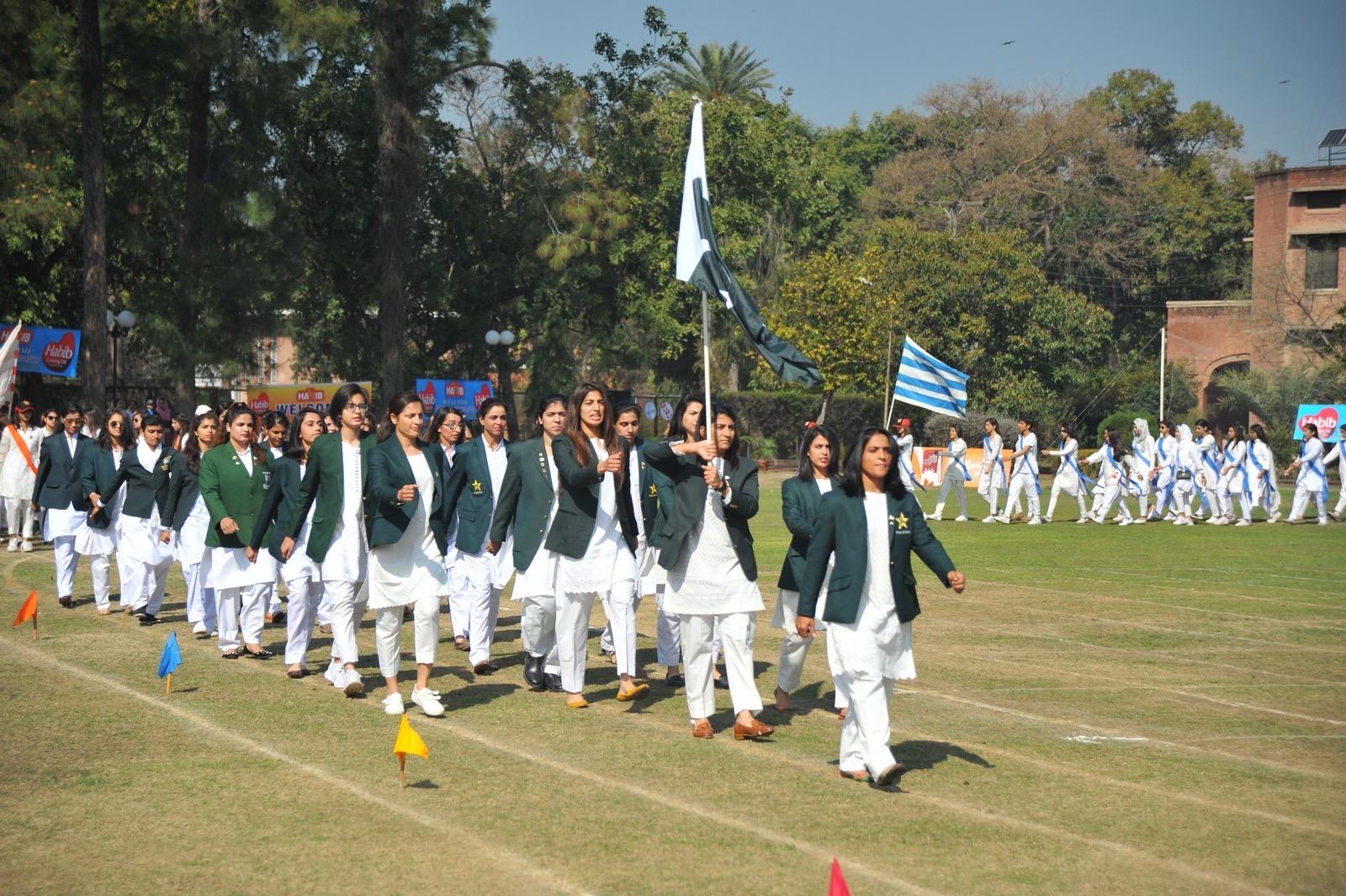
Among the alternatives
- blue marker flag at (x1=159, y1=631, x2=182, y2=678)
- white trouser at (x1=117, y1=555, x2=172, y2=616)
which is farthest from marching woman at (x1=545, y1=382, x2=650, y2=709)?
white trouser at (x1=117, y1=555, x2=172, y2=616)

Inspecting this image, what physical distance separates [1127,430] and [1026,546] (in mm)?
27850

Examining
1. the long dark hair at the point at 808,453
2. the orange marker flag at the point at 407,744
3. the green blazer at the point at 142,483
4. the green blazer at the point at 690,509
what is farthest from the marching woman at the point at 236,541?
the orange marker flag at the point at 407,744

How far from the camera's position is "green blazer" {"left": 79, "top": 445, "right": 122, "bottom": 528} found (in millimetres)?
14078

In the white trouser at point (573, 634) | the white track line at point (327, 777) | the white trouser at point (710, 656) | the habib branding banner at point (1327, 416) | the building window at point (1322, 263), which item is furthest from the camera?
the building window at point (1322, 263)

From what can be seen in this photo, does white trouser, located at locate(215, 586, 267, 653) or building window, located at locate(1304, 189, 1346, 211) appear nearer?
white trouser, located at locate(215, 586, 267, 653)

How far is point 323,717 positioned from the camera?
8.91 meters

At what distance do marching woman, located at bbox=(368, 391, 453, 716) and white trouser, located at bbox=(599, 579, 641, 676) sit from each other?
1.09 meters

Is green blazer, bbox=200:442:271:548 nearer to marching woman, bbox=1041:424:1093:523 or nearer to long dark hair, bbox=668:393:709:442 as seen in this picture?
long dark hair, bbox=668:393:709:442

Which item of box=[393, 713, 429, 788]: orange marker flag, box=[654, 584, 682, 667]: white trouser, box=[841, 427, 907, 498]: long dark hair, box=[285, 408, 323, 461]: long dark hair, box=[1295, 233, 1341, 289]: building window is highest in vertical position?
box=[1295, 233, 1341, 289]: building window

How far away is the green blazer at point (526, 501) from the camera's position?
955 cm

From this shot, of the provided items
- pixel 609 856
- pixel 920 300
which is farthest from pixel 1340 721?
pixel 920 300

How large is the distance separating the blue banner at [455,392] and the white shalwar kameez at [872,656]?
1068 inches

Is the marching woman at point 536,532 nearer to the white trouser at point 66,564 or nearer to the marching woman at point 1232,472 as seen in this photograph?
the white trouser at point 66,564

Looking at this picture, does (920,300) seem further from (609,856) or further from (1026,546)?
(609,856)
